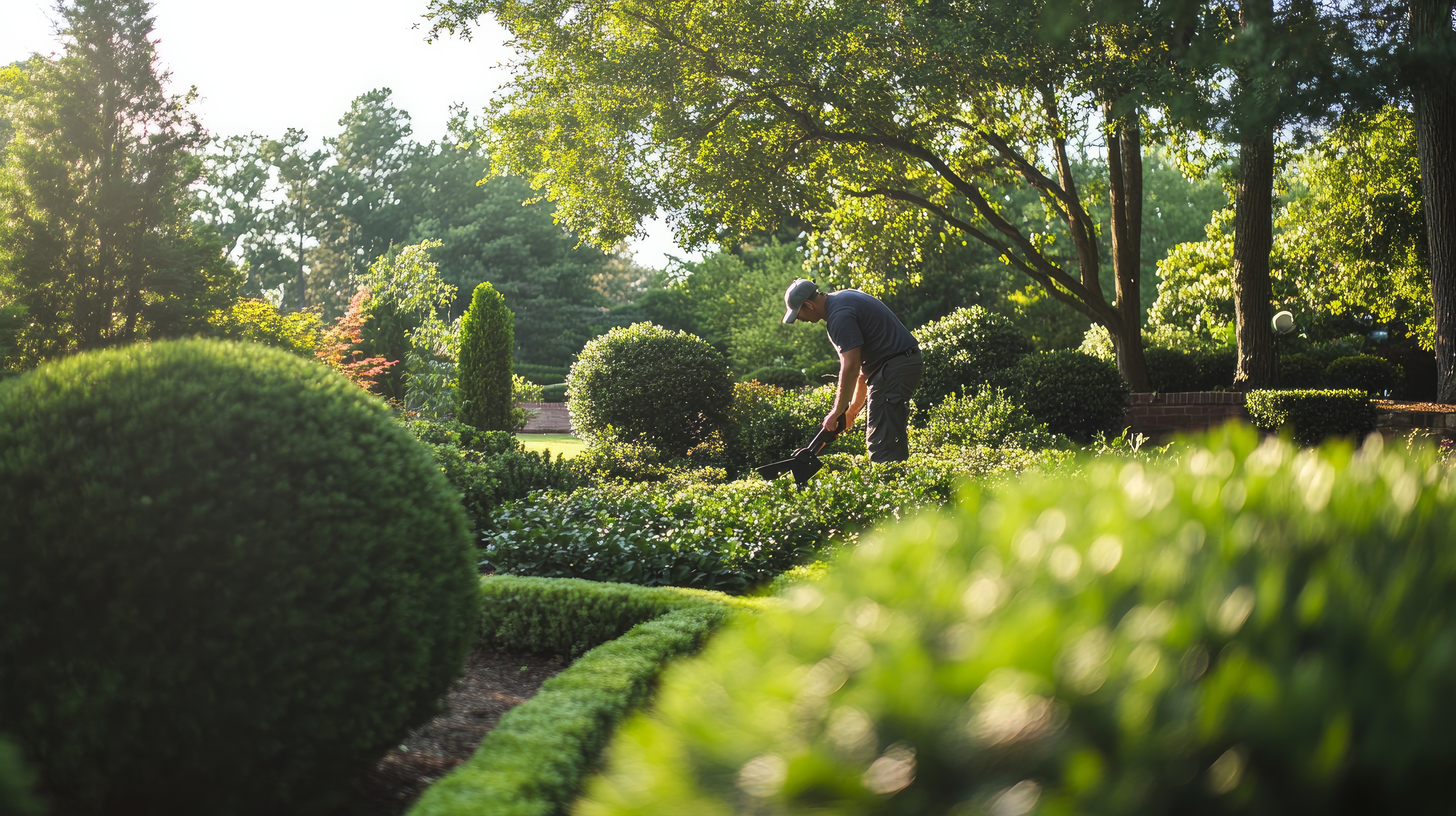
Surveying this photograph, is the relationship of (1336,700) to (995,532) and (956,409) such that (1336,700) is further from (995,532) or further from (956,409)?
(956,409)

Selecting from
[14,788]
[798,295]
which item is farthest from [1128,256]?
[14,788]

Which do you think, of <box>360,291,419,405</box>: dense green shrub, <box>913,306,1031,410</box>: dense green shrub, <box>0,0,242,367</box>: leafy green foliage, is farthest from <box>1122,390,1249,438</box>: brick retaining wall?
<box>360,291,419,405</box>: dense green shrub

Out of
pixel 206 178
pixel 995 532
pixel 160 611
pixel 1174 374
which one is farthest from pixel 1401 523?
pixel 206 178

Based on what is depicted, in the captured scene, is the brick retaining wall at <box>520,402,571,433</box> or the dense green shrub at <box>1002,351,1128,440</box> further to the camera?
the brick retaining wall at <box>520,402,571,433</box>

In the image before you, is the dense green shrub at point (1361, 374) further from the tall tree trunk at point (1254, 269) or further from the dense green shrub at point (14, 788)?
the dense green shrub at point (14, 788)

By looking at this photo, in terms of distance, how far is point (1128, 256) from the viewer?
14.3 meters

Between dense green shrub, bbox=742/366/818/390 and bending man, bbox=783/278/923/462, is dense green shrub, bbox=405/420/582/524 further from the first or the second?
dense green shrub, bbox=742/366/818/390

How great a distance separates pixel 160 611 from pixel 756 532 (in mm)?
3996

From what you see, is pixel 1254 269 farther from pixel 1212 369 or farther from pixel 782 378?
pixel 782 378

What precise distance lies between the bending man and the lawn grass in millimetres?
6110

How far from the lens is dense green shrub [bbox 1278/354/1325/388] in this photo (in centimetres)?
1580

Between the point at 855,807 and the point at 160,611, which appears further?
the point at 160,611

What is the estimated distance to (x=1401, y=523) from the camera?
1.51 metres

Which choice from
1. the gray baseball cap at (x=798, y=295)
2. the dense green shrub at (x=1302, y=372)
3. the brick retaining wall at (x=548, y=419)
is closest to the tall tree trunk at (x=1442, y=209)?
the dense green shrub at (x=1302, y=372)
